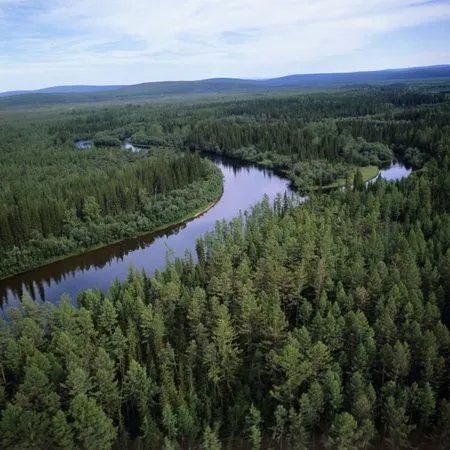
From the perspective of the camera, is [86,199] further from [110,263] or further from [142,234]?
[110,263]

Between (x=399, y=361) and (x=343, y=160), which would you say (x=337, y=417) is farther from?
(x=343, y=160)

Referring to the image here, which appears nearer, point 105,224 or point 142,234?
point 105,224

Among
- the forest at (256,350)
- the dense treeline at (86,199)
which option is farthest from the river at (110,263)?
the forest at (256,350)

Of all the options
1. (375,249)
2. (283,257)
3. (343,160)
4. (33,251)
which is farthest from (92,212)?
(343,160)

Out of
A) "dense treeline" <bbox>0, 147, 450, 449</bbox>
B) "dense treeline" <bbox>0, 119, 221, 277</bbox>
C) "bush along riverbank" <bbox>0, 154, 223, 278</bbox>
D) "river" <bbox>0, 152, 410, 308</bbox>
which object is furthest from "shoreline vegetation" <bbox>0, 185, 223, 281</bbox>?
"dense treeline" <bbox>0, 147, 450, 449</bbox>

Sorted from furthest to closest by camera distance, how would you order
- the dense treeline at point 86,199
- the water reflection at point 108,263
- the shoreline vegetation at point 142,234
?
1. the dense treeline at point 86,199
2. the shoreline vegetation at point 142,234
3. the water reflection at point 108,263

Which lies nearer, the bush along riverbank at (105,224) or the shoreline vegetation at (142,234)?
the bush along riverbank at (105,224)

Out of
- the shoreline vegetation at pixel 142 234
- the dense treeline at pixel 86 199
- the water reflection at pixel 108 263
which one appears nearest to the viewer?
the water reflection at pixel 108 263

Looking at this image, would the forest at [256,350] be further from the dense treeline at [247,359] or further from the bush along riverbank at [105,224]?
the bush along riverbank at [105,224]

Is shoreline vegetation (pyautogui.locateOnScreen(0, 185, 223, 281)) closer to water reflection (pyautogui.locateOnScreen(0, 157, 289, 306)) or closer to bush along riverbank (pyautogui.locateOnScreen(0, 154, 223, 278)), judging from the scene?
bush along riverbank (pyautogui.locateOnScreen(0, 154, 223, 278))

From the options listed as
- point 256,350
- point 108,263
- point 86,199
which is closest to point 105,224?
point 86,199
